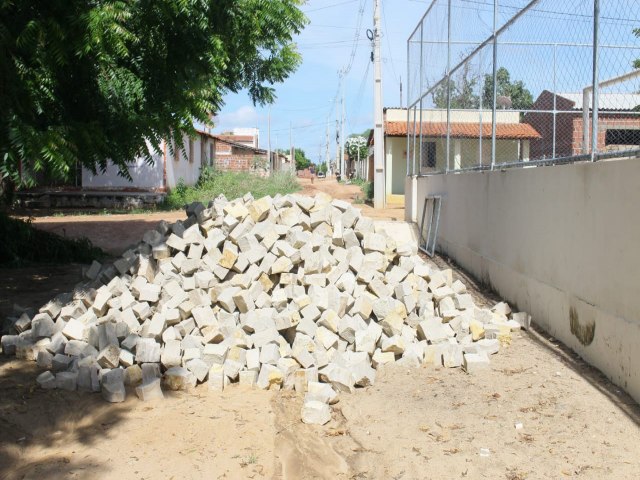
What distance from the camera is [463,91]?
33.1 ft

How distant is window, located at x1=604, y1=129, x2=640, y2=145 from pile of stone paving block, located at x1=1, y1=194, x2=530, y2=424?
1899mm

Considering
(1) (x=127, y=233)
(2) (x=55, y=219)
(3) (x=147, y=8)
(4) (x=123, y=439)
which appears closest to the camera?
(4) (x=123, y=439)

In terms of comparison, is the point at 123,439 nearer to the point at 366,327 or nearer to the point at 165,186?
the point at 366,327

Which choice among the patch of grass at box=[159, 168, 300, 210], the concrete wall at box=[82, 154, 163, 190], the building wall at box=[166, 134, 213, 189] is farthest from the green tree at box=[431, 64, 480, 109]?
the concrete wall at box=[82, 154, 163, 190]

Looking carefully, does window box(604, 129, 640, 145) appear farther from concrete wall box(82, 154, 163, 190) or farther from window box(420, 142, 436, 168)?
concrete wall box(82, 154, 163, 190)

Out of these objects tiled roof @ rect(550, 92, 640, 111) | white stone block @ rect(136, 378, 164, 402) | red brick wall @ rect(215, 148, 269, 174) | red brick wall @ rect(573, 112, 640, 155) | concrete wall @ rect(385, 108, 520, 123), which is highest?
red brick wall @ rect(215, 148, 269, 174)

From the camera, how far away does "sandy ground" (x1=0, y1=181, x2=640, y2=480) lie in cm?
388

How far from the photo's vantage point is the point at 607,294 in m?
4.80

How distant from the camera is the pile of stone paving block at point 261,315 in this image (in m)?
5.32

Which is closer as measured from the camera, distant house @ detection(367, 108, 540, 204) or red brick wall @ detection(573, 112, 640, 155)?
red brick wall @ detection(573, 112, 640, 155)

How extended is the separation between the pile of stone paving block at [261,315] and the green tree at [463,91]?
139 inches

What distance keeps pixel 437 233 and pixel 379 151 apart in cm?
1138

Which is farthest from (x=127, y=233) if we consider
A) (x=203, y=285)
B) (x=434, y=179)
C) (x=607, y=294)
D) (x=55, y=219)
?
(x=607, y=294)

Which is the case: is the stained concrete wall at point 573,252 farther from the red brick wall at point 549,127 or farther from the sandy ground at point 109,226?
the sandy ground at point 109,226
